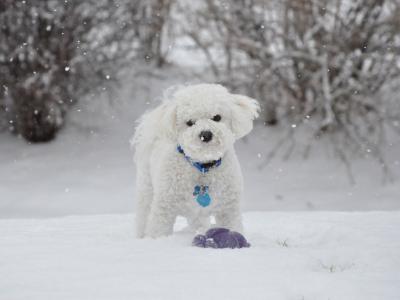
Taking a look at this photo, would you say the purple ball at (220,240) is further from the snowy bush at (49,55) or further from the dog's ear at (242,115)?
the snowy bush at (49,55)

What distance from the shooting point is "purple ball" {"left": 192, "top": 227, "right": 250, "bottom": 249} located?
3414mm

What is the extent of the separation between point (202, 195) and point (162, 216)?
31 centimetres

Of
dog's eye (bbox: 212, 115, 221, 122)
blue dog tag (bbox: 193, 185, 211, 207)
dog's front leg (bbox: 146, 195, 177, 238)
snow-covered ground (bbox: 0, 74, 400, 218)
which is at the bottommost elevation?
snow-covered ground (bbox: 0, 74, 400, 218)

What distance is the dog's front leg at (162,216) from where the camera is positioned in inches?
155

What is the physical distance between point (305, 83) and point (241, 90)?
1.24 m

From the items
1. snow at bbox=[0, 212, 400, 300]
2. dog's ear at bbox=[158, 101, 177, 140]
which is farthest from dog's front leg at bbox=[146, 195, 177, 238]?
dog's ear at bbox=[158, 101, 177, 140]

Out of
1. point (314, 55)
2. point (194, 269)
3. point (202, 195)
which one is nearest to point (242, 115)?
point (202, 195)


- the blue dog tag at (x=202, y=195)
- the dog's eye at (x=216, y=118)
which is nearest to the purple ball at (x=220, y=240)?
the blue dog tag at (x=202, y=195)

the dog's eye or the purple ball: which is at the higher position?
the dog's eye

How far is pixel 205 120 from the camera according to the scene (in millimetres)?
3838

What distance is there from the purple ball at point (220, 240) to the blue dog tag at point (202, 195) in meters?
0.30

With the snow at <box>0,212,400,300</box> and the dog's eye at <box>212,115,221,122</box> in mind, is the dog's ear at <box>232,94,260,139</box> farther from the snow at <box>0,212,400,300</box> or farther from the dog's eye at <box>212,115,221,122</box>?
the snow at <box>0,212,400,300</box>

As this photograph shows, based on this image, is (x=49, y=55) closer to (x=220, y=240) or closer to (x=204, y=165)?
(x=204, y=165)

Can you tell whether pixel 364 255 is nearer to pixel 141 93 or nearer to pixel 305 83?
pixel 305 83
